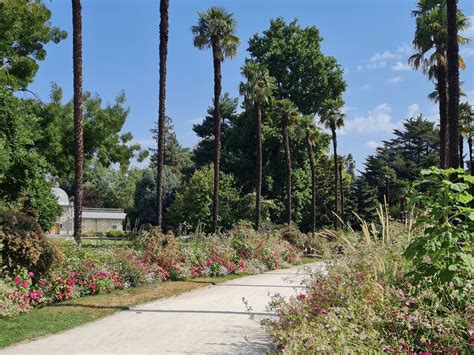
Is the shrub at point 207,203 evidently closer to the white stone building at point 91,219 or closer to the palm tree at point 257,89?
the palm tree at point 257,89

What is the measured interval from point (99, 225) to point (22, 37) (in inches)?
2011

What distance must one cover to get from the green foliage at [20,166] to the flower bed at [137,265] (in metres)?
6.87

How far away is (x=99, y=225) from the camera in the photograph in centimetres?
7194

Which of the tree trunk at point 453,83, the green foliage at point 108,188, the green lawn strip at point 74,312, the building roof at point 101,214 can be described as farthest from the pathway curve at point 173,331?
the green foliage at point 108,188

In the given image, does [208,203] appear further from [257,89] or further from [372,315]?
[372,315]

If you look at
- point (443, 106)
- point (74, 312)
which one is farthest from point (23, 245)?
point (443, 106)

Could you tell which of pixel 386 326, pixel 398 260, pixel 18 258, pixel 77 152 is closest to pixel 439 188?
pixel 386 326

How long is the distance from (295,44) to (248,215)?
18417 mm

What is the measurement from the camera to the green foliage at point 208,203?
43.4 meters

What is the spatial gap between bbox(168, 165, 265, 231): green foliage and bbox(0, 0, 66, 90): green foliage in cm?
2097

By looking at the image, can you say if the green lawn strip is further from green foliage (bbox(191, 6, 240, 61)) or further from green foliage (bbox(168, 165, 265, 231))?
green foliage (bbox(168, 165, 265, 231))

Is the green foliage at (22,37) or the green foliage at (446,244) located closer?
the green foliage at (446,244)

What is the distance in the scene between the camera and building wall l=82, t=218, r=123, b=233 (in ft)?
233

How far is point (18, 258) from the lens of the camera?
10.5 m
